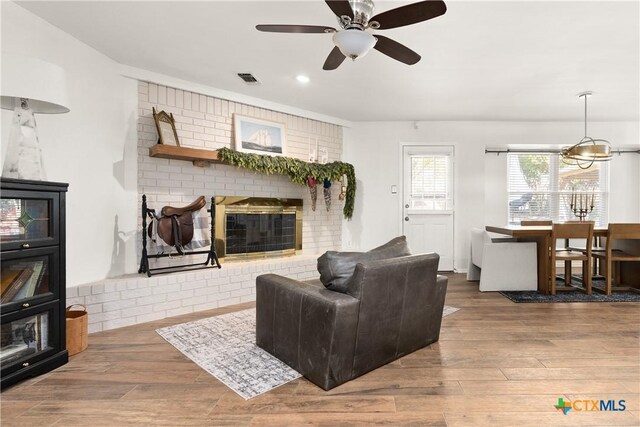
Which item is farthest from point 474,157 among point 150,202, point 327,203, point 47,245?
point 47,245

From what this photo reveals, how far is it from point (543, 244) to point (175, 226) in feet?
14.3

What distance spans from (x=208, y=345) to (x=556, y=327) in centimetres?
297

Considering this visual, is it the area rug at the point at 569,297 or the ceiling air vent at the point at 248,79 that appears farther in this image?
the area rug at the point at 569,297

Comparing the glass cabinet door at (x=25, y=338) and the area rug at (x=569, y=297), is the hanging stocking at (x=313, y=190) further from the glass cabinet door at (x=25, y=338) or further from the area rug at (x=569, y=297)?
the glass cabinet door at (x=25, y=338)

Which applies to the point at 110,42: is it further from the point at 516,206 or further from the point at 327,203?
the point at 516,206

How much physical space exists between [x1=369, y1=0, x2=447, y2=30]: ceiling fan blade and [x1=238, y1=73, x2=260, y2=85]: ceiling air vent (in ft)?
6.65

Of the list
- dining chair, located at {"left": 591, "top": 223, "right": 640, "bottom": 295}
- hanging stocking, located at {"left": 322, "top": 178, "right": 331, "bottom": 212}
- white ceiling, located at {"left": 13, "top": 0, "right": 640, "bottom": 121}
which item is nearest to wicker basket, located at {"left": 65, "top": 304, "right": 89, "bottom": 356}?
Result: white ceiling, located at {"left": 13, "top": 0, "right": 640, "bottom": 121}

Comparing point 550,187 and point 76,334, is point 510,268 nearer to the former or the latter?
point 550,187

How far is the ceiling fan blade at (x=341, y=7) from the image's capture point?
182 centimetres

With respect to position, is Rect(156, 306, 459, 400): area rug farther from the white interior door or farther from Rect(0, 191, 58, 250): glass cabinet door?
the white interior door

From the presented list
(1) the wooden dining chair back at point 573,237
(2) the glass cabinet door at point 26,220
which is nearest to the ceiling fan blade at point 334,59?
(2) the glass cabinet door at point 26,220

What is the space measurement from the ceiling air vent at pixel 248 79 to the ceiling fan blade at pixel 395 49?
1809 millimetres

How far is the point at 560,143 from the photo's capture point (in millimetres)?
5582

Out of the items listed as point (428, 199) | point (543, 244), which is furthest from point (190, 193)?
point (543, 244)
